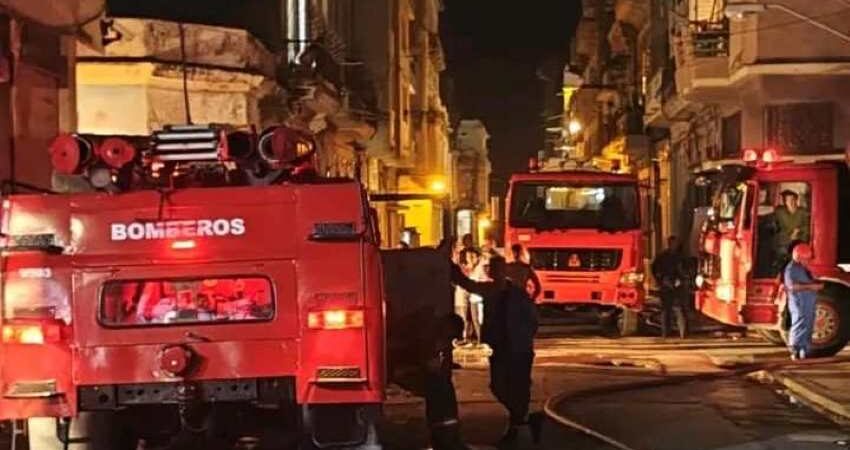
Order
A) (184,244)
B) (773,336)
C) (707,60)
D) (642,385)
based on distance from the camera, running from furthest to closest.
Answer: (707,60)
(773,336)
(642,385)
(184,244)

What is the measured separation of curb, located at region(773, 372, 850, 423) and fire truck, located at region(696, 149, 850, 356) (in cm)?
312

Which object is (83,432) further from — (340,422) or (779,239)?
(779,239)

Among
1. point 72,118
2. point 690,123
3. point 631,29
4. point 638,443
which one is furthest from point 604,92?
point 638,443

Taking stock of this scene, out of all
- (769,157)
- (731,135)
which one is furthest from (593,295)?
(731,135)

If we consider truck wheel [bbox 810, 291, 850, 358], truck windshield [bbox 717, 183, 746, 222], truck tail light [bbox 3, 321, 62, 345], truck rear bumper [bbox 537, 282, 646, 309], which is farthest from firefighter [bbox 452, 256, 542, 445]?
truck rear bumper [bbox 537, 282, 646, 309]

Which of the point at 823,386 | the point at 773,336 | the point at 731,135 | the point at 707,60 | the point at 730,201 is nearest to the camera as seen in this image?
the point at 823,386

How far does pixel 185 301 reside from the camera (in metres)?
9.83

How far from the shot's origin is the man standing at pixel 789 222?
2019 centimetres

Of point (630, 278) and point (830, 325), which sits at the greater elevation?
point (630, 278)

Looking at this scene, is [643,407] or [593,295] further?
[593,295]

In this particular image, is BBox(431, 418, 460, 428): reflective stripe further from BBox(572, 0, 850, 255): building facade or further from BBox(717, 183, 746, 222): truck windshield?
BBox(572, 0, 850, 255): building facade

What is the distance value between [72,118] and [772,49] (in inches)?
552

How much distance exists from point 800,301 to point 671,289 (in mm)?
5392

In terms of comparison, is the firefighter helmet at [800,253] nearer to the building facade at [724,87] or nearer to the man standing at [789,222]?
the man standing at [789,222]
